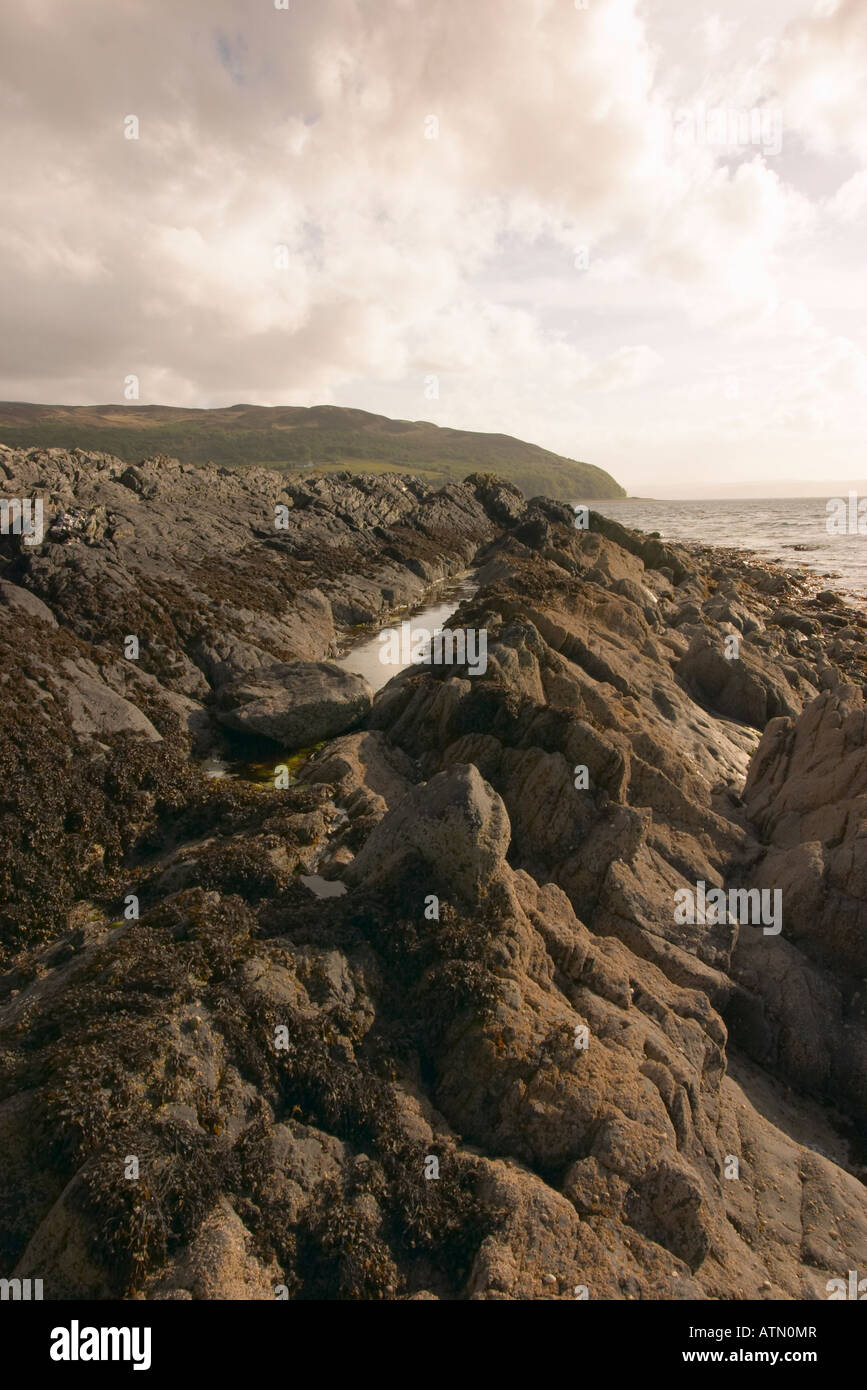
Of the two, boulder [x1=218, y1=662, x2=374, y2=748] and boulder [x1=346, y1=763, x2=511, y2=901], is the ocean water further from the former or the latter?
boulder [x1=346, y1=763, x2=511, y2=901]

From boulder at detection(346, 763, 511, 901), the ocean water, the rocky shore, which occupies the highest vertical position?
the ocean water

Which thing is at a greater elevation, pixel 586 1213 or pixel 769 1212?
pixel 586 1213

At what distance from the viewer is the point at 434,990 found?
1125cm

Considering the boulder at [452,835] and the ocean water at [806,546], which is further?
the ocean water at [806,546]

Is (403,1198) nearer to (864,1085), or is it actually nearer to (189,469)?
(864,1085)

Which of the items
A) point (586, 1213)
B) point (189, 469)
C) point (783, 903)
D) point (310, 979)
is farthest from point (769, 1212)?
point (189, 469)

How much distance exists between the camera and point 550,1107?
9844mm

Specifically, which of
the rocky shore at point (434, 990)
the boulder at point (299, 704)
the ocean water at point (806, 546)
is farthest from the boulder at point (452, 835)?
the ocean water at point (806, 546)

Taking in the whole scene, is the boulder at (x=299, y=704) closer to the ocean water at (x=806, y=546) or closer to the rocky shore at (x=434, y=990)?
the rocky shore at (x=434, y=990)

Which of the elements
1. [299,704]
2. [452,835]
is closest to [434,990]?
[452,835]

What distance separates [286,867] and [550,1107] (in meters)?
7.47

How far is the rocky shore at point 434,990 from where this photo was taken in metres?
8.20

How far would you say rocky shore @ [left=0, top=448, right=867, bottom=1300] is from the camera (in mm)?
8203

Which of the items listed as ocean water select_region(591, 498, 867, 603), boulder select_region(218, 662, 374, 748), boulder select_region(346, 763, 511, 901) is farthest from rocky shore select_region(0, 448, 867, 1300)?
ocean water select_region(591, 498, 867, 603)
